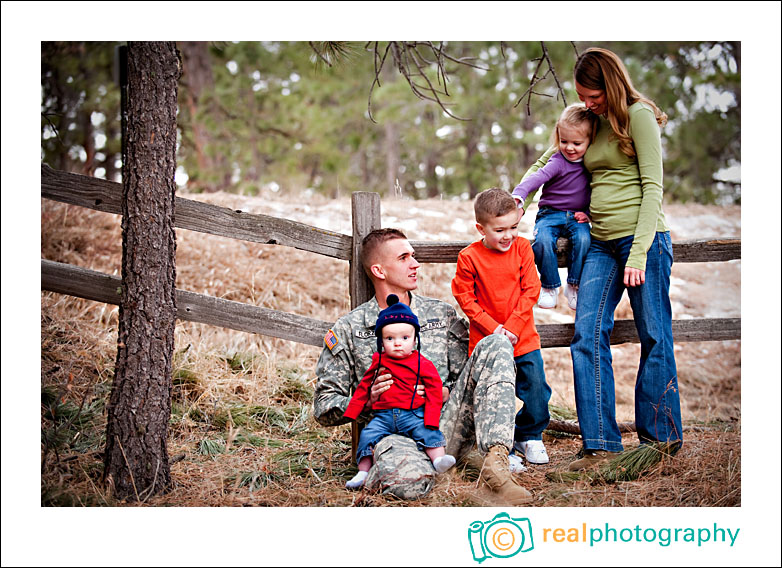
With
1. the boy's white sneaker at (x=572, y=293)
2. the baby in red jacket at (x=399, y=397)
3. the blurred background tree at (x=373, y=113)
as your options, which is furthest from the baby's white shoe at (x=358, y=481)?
the blurred background tree at (x=373, y=113)

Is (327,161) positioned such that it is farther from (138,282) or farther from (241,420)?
(138,282)

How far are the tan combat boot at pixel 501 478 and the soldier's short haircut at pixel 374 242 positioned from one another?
50.8 inches

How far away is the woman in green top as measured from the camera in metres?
3.76

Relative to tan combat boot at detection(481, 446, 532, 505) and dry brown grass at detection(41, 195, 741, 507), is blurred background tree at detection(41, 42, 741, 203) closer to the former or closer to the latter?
dry brown grass at detection(41, 195, 741, 507)

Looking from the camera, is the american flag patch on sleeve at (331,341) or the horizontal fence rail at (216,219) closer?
the american flag patch on sleeve at (331,341)

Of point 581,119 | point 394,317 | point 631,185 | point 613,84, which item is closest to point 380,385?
point 394,317

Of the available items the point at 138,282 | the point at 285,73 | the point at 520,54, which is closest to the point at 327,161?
the point at 285,73

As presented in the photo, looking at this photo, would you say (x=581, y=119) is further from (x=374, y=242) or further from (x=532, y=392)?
(x=532, y=392)

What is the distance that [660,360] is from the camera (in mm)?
3822

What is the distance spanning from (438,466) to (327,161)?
1181 cm

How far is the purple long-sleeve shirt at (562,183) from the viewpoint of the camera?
3.99 m

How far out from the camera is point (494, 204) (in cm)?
378

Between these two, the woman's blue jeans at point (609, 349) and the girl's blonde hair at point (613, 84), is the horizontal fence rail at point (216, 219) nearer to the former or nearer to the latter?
the woman's blue jeans at point (609, 349)

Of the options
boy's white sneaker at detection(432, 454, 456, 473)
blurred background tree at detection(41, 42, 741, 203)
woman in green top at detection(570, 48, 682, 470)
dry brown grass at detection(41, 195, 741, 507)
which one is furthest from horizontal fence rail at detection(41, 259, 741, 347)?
blurred background tree at detection(41, 42, 741, 203)
